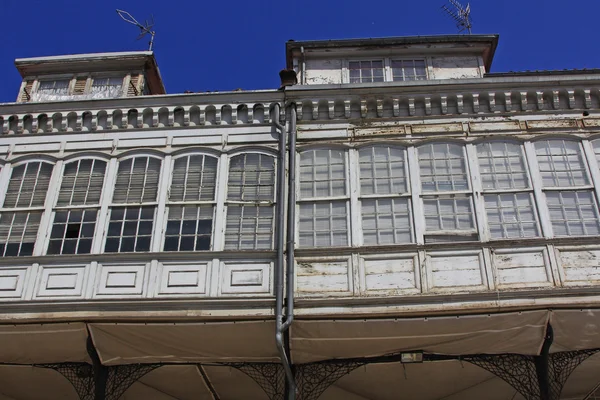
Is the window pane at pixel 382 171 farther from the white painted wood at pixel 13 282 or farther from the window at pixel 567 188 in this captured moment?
the white painted wood at pixel 13 282

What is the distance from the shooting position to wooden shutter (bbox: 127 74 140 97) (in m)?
15.1

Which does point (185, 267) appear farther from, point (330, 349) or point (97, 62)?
point (97, 62)

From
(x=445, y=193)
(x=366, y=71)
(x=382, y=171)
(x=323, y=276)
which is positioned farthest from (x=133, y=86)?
Result: (x=445, y=193)

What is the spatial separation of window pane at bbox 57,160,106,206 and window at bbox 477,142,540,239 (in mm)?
7346

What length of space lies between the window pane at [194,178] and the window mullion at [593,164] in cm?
699

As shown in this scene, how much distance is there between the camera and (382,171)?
39.1 feet

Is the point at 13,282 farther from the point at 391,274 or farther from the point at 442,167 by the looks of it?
the point at 442,167

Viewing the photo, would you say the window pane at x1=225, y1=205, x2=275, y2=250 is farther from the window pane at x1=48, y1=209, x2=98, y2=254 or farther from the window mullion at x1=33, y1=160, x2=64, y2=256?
the window mullion at x1=33, y1=160, x2=64, y2=256

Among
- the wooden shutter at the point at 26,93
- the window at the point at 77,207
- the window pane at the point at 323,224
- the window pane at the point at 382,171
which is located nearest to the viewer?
the window pane at the point at 323,224

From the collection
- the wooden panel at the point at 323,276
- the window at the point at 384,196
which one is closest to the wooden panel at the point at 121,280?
the wooden panel at the point at 323,276

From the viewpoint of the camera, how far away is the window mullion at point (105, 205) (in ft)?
37.7

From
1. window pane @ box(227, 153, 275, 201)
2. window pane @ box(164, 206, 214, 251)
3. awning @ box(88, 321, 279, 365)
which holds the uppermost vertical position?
window pane @ box(227, 153, 275, 201)

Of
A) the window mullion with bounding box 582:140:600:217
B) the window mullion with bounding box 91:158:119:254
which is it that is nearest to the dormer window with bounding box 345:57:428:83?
the window mullion with bounding box 582:140:600:217

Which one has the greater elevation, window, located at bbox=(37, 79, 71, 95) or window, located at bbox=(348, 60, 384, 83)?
window, located at bbox=(37, 79, 71, 95)
